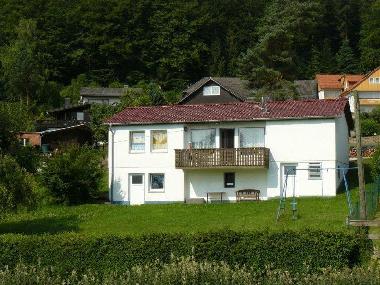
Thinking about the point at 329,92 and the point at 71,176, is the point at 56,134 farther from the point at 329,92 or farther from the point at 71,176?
the point at 329,92

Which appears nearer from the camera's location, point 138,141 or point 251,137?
point 251,137

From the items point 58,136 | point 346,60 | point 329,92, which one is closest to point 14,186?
point 58,136

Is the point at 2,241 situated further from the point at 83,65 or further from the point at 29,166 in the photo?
the point at 83,65

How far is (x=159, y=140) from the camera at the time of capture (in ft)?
136

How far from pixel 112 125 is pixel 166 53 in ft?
234

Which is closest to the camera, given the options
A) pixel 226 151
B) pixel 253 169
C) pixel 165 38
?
pixel 226 151

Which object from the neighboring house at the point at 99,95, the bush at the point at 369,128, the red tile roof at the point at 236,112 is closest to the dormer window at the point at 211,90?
the bush at the point at 369,128

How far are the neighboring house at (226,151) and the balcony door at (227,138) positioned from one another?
0.18 feet

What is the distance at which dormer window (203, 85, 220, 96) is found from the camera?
221 ft

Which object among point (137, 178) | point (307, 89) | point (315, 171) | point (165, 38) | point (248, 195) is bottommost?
point (248, 195)

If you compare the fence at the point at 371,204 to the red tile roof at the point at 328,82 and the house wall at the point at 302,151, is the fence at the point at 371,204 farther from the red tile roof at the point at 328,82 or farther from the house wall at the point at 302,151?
the red tile roof at the point at 328,82

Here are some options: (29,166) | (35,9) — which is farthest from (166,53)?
(29,166)

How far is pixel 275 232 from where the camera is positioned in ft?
→ 72.7

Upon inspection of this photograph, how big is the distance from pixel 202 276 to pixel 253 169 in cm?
1984
